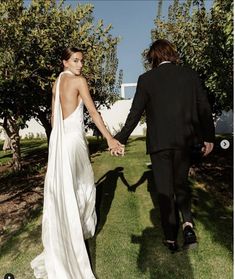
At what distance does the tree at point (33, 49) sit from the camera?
36.2 feet

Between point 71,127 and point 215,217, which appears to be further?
point 215,217

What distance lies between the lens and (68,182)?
5.08 metres

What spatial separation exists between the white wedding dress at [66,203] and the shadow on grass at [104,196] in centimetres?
52

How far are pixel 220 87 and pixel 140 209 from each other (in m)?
3.75

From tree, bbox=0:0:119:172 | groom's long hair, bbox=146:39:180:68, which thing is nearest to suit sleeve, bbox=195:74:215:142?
groom's long hair, bbox=146:39:180:68

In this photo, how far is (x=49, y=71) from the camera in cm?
1292

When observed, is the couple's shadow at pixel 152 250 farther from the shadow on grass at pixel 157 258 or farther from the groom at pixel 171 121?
the groom at pixel 171 121

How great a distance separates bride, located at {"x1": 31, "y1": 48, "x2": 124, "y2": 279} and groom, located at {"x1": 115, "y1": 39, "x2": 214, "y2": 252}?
1.78ft

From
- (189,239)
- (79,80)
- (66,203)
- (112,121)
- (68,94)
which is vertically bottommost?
(112,121)

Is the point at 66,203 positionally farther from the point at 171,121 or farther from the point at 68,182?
the point at 171,121

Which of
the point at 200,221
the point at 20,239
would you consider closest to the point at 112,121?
the point at 200,221

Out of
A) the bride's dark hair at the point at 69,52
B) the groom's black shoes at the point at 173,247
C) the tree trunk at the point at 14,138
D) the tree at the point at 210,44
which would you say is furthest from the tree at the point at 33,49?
the groom's black shoes at the point at 173,247

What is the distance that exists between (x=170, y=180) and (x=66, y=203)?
1350mm

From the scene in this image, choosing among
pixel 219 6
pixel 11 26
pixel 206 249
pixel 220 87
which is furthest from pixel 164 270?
pixel 11 26
